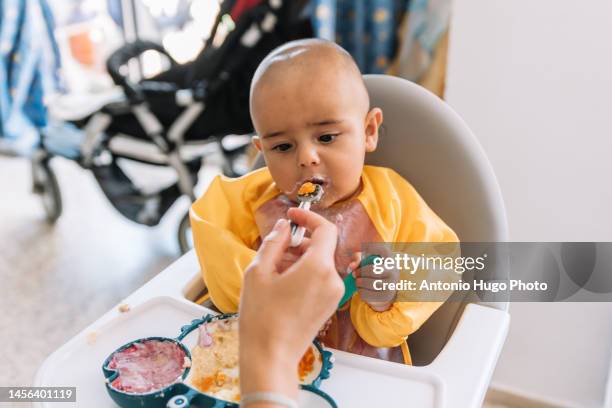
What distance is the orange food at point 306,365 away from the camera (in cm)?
72

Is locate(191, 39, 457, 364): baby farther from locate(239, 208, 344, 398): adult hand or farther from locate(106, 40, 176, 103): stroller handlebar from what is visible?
locate(106, 40, 176, 103): stroller handlebar

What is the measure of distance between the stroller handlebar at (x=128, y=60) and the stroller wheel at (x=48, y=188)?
613 mm

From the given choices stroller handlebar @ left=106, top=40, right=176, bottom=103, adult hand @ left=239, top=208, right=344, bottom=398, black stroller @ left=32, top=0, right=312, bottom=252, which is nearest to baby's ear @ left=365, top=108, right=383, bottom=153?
adult hand @ left=239, top=208, right=344, bottom=398

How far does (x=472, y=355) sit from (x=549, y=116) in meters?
0.64

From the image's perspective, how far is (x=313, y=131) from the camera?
2.79ft

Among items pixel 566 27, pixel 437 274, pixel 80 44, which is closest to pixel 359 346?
pixel 437 274

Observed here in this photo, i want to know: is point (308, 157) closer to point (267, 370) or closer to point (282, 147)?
point (282, 147)

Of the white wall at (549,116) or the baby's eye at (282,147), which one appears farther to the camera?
the white wall at (549,116)

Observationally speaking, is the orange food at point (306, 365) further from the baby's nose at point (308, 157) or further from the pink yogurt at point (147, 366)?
the baby's nose at point (308, 157)

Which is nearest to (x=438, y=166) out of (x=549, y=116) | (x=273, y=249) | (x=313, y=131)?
(x=313, y=131)

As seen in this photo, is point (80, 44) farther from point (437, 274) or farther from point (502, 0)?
point (437, 274)

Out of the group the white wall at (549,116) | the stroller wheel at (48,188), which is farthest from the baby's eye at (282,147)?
the stroller wheel at (48,188)

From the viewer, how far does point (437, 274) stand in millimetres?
817

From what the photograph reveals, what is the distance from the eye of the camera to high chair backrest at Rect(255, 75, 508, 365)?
36.5 inches
